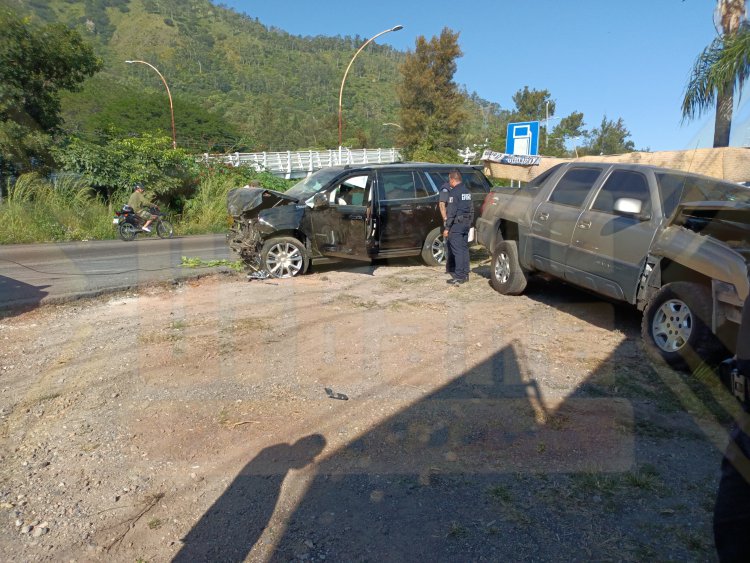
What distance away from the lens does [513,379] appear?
4.79m

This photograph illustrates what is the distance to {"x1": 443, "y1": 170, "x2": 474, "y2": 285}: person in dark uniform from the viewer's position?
8515mm

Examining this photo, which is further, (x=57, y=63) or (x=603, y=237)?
(x=57, y=63)

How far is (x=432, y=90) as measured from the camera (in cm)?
4609

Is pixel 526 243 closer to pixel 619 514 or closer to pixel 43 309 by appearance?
pixel 619 514

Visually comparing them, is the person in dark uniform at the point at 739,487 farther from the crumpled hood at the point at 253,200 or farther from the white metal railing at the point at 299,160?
the white metal railing at the point at 299,160

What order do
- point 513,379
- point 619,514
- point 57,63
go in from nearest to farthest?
1. point 619,514
2. point 513,379
3. point 57,63

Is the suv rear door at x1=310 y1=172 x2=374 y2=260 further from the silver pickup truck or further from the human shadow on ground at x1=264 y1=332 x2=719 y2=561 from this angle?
the human shadow on ground at x1=264 y1=332 x2=719 y2=561

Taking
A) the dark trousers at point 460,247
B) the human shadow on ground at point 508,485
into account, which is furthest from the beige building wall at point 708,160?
the human shadow on ground at point 508,485

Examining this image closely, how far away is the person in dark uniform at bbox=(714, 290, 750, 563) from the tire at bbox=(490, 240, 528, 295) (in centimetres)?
576

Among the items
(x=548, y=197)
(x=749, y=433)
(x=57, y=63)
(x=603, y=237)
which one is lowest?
(x=749, y=433)

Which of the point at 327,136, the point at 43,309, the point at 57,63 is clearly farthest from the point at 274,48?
the point at 43,309

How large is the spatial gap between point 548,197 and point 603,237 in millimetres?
1334

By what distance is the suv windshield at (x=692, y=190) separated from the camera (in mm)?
5668

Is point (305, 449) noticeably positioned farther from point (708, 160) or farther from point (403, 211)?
point (708, 160)
